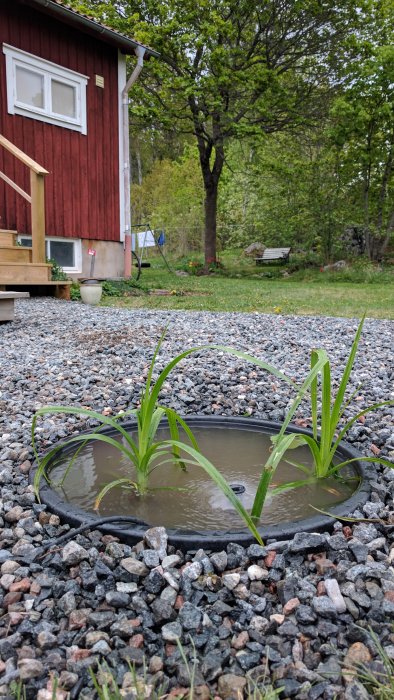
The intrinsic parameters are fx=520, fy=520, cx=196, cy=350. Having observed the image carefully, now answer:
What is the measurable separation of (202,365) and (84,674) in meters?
1.87

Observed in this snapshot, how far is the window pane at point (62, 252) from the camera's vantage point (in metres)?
7.02

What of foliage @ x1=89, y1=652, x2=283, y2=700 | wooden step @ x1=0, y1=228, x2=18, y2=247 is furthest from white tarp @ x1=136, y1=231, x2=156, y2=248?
foliage @ x1=89, y1=652, x2=283, y2=700

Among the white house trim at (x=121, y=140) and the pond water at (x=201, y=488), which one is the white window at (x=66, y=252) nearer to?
the white house trim at (x=121, y=140)

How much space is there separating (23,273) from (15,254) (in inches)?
12.3

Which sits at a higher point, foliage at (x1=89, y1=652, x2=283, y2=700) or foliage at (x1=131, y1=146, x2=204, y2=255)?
foliage at (x1=131, y1=146, x2=204, y2=255)

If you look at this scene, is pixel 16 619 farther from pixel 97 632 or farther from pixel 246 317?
pixel 246 317

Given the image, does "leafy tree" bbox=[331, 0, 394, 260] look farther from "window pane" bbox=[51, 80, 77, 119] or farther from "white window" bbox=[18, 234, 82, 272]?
"white window" bbox=[18, 234, 82, 272]

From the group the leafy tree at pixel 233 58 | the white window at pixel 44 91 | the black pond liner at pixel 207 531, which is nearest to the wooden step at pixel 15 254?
the white window at pixel 44 91

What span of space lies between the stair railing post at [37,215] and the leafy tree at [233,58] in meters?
5.84

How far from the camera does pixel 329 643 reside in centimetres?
94

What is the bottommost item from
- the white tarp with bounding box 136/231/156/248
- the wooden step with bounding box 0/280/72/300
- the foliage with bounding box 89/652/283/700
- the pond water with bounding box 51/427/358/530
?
the foliage with bounding box 89/652/283/700

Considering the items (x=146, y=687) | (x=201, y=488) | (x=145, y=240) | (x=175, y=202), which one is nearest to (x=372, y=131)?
(x=145, y=240)

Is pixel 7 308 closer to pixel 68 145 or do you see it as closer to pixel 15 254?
pixel 15 254

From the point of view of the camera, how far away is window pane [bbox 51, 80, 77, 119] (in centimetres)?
671
